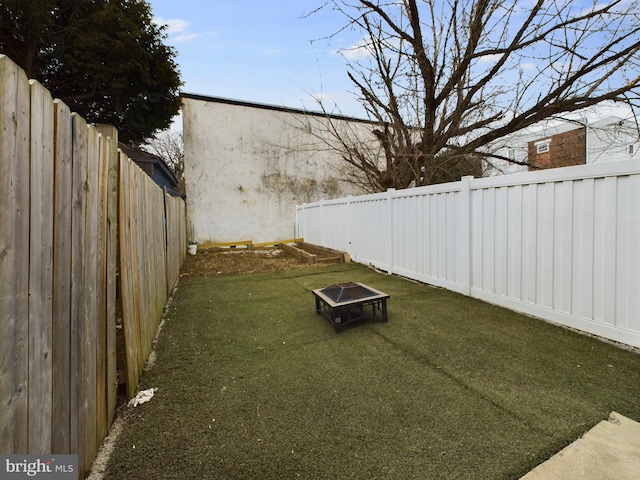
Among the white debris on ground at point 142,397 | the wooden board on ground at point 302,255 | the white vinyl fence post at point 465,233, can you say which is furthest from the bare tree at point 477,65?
the white debris on ground at point 142,397

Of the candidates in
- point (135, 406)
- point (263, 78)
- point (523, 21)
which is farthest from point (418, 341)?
point (263, 78)

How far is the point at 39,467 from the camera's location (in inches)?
41.6

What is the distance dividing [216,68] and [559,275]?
741 centimetres

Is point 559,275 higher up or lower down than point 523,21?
lower down

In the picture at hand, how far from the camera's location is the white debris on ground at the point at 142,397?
1.97m

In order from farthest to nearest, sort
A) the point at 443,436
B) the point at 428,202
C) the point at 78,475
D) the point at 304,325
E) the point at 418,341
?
the point at 428,202 → the point at 304,325 → the point at 418,341 → the point at 443,436 → the point at 78,475

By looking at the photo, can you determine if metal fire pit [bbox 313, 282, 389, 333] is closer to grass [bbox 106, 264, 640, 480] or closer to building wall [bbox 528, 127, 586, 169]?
grass [bbox 106, 264, 640, 480]

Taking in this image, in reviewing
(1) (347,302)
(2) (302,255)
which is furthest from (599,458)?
(2) (302,255)

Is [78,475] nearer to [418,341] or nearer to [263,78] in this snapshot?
[418,341]

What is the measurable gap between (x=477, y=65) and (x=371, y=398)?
680 centimetres

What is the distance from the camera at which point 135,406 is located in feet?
6.38

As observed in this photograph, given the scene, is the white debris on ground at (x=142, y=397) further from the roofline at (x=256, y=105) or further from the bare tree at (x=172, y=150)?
the bare tree at (x=172, y=150)

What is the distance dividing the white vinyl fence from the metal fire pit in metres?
1.52

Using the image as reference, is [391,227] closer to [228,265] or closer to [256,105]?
[228,265]
